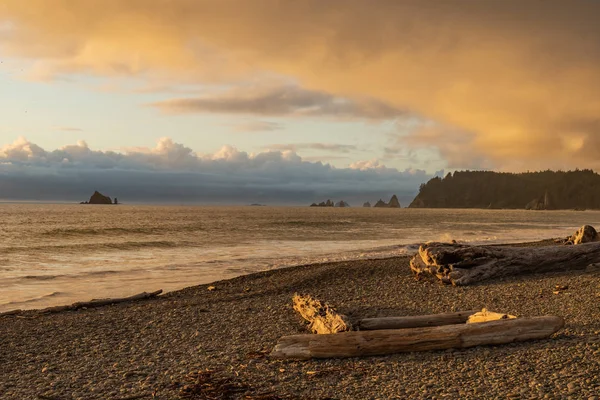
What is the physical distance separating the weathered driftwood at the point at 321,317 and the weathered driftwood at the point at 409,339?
1067 millimetres

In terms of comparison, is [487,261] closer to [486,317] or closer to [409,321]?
[486,317]

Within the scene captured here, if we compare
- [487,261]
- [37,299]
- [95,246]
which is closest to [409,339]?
[487,261]

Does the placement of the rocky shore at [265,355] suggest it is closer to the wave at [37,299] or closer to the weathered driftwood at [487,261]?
the weathered driftwood at [487,261]

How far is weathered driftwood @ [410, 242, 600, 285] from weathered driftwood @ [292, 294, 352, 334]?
272 inches

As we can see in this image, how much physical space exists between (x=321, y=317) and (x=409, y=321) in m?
2.02

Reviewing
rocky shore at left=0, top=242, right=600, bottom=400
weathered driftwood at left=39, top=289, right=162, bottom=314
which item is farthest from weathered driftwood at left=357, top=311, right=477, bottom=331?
weathered driftwood at left=39, top=289, right=162, bottom=314

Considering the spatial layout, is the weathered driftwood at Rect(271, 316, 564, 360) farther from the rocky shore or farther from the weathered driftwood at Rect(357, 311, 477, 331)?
the weathered driftwood at Rect(357, 311, 477, 331)

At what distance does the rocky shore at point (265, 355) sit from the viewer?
716cm

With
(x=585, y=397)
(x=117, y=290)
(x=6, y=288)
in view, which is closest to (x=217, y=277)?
(x=117, y=290)

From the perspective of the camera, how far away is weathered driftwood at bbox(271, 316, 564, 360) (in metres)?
8.56

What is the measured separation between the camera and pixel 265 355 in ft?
29.4

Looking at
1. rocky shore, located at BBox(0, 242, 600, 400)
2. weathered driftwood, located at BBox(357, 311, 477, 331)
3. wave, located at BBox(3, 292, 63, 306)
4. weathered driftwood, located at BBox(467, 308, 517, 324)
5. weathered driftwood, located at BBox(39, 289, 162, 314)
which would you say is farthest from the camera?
wave, located at BBox(3, 292, 63, 306)

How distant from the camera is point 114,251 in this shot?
35281 mm

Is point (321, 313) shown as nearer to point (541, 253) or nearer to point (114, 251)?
point (541, 253)
